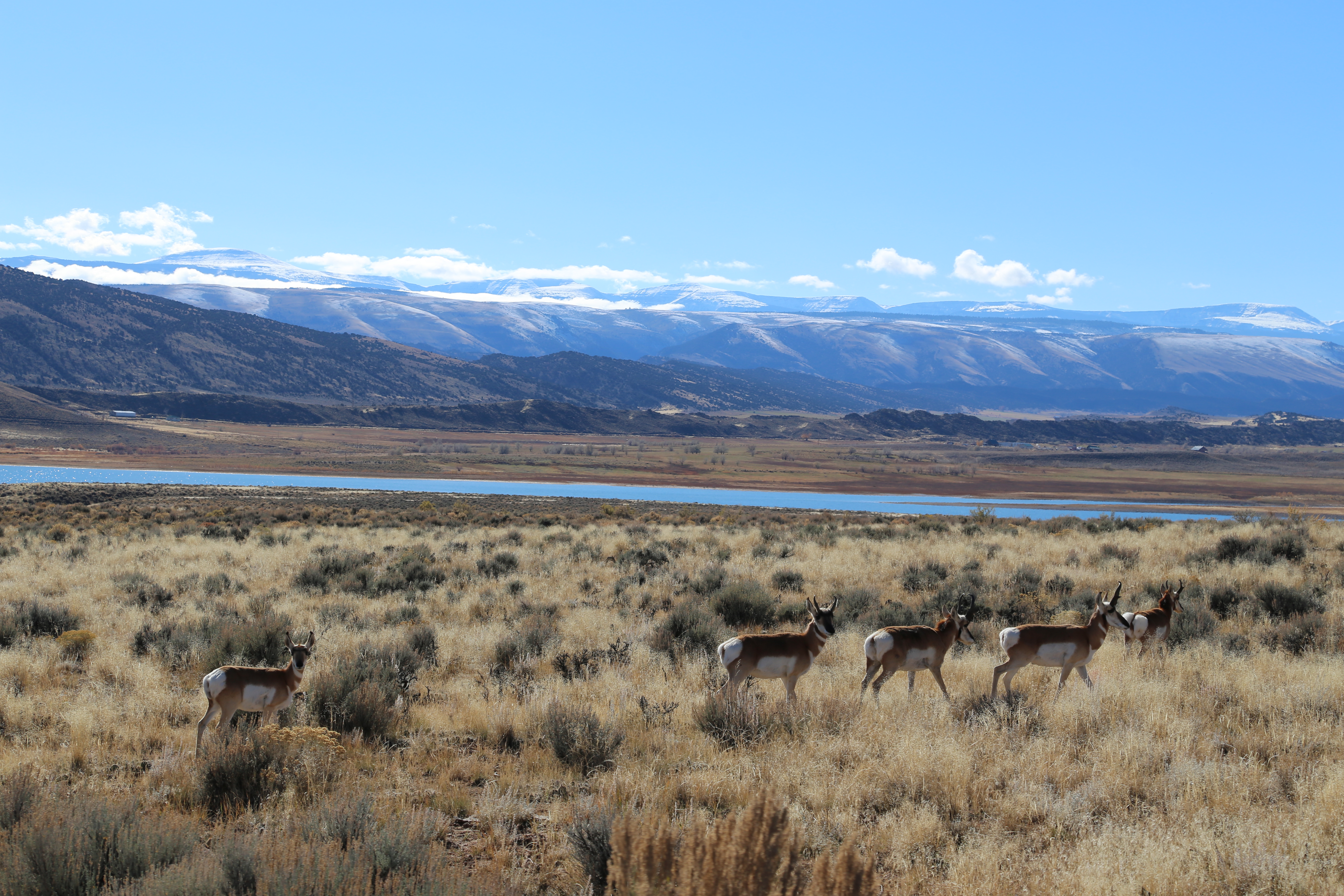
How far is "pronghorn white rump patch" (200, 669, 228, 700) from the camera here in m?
6.70

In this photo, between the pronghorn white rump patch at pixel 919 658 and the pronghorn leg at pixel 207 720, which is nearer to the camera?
the pronghorn leg at pixel 207 720

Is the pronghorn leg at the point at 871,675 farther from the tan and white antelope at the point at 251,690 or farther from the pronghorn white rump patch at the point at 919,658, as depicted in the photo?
the tan and white antelope at the point at 251,690

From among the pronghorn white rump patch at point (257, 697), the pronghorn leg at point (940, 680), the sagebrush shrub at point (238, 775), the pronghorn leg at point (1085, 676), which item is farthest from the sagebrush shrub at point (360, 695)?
the pronghorn leg at point (1085, 676)

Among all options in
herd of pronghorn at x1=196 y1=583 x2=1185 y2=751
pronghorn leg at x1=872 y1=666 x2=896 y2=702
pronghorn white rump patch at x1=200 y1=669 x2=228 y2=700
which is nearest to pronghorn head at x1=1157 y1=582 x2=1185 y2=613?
herd of pronghorn at x1=196 y1=583 x2=1185 y2=751

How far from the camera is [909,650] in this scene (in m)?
8.27

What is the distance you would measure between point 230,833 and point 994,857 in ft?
13.9

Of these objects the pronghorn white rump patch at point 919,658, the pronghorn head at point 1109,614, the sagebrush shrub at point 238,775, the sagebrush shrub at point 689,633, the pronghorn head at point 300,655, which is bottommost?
the sagebrush shrub at point 689,633

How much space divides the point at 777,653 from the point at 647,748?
5.45 feet

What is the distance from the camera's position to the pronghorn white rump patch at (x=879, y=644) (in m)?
8.18

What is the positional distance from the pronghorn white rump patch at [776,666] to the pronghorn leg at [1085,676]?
2943 millimetres

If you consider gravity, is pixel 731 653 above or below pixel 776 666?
above

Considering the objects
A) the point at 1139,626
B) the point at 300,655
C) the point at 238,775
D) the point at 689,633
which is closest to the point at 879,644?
the point at 689,633

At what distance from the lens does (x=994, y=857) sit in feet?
15.8

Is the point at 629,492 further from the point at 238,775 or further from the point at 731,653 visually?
Answer: the point at 238,775
